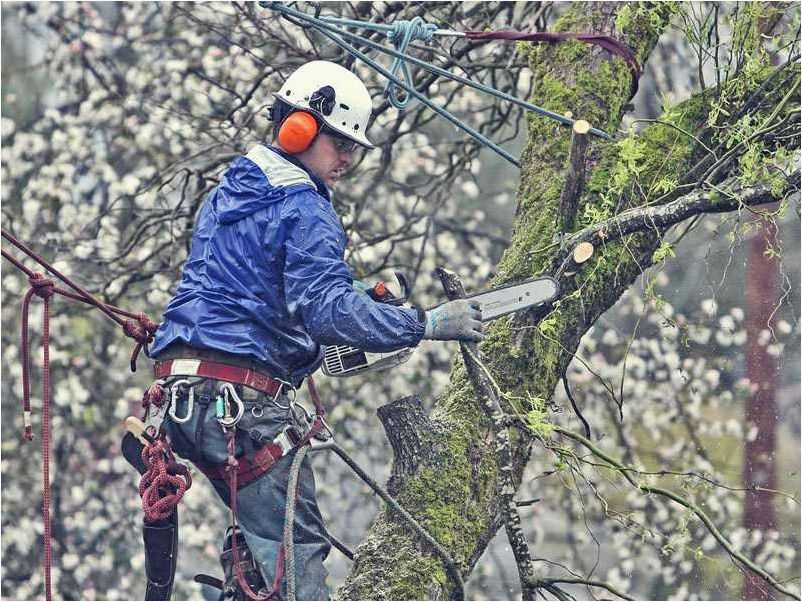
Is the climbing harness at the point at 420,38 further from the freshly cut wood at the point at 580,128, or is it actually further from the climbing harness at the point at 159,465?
the climbing harness at the point at 159,465

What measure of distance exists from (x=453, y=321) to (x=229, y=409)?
0.73 m

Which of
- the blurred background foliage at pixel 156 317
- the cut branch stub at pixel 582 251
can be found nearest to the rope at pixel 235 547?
the cut branch stub at pixel 582 251

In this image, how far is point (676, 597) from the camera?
35.4ft

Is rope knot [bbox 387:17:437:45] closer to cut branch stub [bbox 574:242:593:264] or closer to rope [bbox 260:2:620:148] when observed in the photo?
rope [bbox 260:2:620:148]

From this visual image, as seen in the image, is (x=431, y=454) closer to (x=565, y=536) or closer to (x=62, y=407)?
(x=62, y=407)

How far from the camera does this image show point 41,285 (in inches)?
158

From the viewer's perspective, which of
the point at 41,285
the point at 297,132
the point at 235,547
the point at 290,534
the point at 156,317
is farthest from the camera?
the point at 156,317

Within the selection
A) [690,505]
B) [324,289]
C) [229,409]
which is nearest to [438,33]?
[324,289]

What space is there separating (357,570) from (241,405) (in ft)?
2.24

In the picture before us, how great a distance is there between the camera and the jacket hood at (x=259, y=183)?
370 centimetres

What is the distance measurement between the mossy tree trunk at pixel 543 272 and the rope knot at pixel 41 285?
3.84 feet

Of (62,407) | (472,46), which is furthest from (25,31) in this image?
(472,46)

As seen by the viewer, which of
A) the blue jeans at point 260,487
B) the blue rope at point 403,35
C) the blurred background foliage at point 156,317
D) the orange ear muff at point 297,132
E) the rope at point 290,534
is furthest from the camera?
the blurred background foliage at point 156,317

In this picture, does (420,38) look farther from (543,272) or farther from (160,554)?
(160,554)
